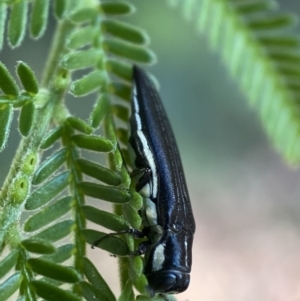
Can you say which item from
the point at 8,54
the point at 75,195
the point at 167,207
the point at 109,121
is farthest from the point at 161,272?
the point at 8,54

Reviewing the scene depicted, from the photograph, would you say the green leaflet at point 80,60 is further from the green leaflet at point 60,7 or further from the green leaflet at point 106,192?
the green leaflet at point 106,192

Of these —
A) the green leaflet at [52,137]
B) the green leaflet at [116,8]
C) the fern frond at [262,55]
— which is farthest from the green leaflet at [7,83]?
the fern frond at [262,55]

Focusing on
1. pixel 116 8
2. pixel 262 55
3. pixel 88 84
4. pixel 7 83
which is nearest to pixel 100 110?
pixel 88 84

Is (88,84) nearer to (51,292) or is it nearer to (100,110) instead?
(100,110)

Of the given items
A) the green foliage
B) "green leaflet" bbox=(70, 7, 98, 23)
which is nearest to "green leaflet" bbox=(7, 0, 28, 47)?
the green foliage

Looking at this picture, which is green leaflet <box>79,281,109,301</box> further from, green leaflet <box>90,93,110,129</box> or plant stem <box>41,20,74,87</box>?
plant stem <box>41,20,74,87</box>

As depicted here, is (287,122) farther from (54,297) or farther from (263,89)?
(54,297)

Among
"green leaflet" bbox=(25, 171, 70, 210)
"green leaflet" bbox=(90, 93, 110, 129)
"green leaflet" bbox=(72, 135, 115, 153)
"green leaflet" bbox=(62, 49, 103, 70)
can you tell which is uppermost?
"green leaflet" bbox=(62, 49, 103, 70)
